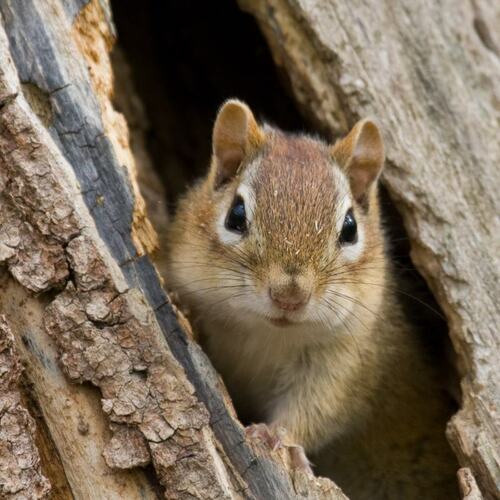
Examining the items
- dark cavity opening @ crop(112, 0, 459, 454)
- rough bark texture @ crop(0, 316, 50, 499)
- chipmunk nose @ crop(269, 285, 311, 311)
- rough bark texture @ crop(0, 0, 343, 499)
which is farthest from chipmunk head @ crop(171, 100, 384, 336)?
dark cavity opening @ crop(112, 0, 459, 454)

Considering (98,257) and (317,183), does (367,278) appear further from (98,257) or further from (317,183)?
(98,257)

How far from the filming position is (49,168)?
3.42 metres

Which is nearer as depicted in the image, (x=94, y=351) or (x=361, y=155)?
(x=94, y=351)

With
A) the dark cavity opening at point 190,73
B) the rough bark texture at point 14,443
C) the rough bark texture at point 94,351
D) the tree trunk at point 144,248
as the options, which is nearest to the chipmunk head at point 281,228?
the tree trunk at point 144,248

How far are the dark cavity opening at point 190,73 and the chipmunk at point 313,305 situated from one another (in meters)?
1.69

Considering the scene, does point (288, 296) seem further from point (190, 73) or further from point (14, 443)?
point (190, 73)

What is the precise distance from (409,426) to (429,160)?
1.53 metres

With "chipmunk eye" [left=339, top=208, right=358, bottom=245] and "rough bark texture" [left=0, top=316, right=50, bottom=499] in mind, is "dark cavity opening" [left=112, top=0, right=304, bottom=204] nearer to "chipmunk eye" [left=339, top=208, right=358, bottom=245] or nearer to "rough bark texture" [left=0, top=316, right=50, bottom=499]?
"chipmunk eye" [left=339, top=208, right=358, bottom=245]

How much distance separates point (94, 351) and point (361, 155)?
1799 mm

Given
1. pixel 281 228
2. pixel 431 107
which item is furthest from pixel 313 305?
pixel 431 107

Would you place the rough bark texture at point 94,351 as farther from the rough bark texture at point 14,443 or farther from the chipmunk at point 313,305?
the chipmunk at point 313,305

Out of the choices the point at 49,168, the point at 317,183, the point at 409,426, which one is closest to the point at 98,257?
the point at 49,168

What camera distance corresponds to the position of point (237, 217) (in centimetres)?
393

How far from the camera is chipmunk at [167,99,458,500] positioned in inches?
147
